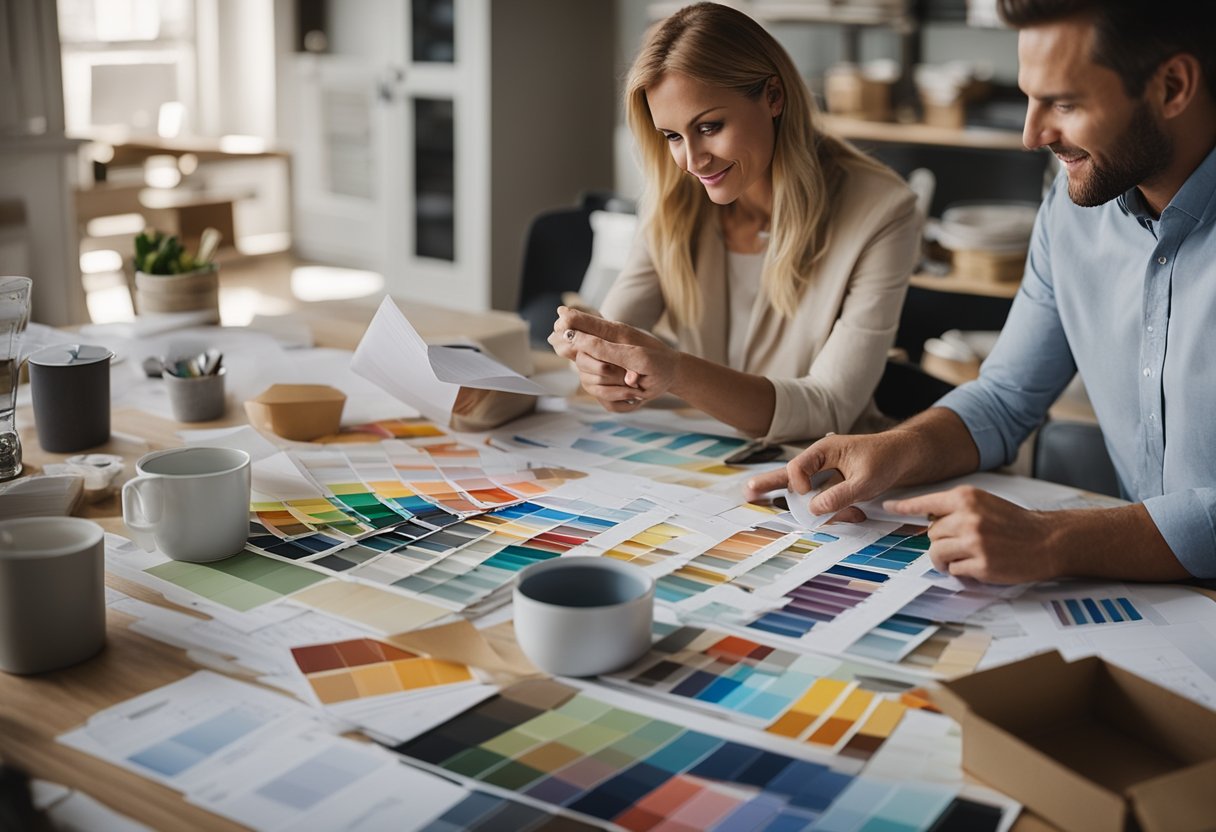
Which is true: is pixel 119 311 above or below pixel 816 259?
below

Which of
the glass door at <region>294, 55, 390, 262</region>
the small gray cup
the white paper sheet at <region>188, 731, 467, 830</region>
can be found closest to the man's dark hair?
the white paper sheet at <region>188, 731, 467, 830</region>

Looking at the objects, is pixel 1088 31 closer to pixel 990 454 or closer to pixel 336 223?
pixel 990 454

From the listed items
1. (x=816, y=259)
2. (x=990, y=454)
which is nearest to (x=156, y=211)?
(x=816, y=259)

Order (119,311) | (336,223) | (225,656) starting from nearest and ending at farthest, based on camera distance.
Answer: (225,656)
(119,311)
(336,223)

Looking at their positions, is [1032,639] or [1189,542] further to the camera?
[1189,542]

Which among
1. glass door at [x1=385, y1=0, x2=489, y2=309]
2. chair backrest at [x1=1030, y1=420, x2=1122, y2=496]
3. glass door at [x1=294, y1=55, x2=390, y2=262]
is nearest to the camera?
chair backrest at [x1=1030, y1=420, x2=1122, y2=496]

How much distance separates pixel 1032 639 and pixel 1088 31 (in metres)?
0.62

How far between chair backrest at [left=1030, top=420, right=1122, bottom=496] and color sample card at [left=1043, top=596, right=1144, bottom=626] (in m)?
0.74

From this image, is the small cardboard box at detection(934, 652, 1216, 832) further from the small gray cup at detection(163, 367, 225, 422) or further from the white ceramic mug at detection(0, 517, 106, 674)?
the small gray cup at detection(163, 367, 225, 422)

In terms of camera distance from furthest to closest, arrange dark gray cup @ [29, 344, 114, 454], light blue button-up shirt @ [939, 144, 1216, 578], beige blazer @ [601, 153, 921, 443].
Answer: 1. beige blazer @ [601, 153, 921, 443]
2. dark gray cup @ [29, 344, 114, 454]
3. light blue button-up shirt @ [939, 144, 1216, 578]

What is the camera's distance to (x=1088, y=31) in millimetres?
1190

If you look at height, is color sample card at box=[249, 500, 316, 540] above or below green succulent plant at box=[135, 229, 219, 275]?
below

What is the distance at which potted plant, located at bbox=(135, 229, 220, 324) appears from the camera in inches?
77.2

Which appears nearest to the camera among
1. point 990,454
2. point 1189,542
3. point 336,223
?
point 1189,542
